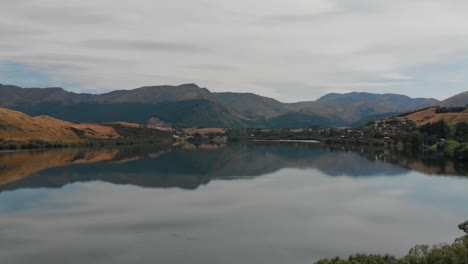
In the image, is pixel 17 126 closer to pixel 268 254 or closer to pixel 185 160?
pixel 185 160

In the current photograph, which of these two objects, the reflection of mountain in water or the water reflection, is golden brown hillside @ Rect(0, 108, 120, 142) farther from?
the reflection of mountain in water

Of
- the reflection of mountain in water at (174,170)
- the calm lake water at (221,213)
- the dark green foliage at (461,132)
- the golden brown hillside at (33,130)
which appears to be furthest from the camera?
the golden brown hillside at (33,130)

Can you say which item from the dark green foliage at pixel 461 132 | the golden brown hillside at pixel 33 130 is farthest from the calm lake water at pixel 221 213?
the golden brown hillside at pixel 33 130

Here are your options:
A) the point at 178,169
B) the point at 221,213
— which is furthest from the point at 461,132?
the point at 221,213

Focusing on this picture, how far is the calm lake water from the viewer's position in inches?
1388

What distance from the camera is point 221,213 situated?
49.9 metres

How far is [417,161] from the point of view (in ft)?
359

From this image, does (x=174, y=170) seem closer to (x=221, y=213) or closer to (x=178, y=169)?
(x=178, y=169)

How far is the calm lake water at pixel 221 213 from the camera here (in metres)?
35.2

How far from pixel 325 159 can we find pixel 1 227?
295ft

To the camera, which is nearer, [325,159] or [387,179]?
[387,179]

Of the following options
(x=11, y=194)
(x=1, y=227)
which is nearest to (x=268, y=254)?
(x=1, y=227)

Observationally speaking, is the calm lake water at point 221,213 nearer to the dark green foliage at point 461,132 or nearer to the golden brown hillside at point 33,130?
the dark green foliage at point 461,132

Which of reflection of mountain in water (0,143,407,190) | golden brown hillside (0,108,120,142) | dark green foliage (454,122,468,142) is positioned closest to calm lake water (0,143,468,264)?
reflection of mountain in water (0,143,407,190)
